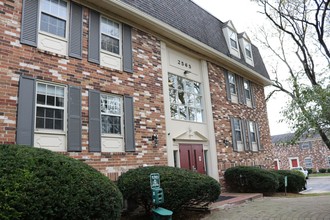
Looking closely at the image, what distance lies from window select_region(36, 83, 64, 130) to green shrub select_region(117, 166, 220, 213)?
243 cm

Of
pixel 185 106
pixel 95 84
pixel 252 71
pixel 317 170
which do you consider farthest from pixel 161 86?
pixel 317 170

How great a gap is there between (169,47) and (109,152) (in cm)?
571

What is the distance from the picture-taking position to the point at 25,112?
7.20 metres

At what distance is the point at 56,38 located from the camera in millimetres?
8453

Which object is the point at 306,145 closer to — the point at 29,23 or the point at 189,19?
the point at 189,19

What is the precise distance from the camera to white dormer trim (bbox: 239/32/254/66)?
712 inches

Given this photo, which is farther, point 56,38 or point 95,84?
point 95,84

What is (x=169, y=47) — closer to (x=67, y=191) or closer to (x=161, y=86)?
(x=161, y=86)

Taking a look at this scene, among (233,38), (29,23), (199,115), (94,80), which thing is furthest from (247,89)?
(29,23)

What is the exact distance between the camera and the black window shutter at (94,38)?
921 centimetres

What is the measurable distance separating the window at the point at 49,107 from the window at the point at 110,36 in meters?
2.46

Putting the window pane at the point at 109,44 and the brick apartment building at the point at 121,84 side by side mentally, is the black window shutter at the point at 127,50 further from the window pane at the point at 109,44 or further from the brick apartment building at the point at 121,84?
the window pane at the point at 109,44

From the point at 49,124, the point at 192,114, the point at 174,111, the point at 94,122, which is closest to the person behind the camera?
the point at 49,124

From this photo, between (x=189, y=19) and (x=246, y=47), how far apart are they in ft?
20.9
